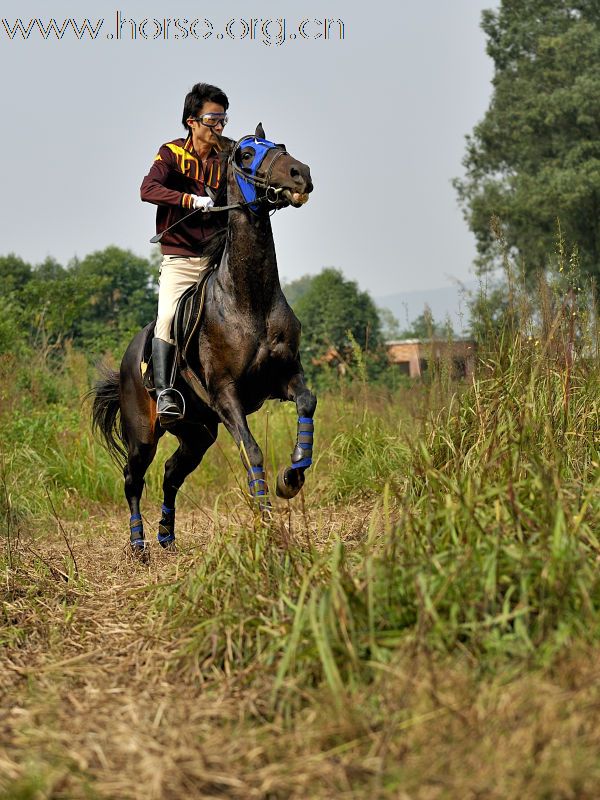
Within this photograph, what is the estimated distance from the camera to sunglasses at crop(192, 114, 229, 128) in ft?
21.2

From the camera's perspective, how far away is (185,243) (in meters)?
6.81

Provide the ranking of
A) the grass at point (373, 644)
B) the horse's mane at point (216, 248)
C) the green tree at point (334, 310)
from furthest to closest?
the green tree at point (334, 310)
the horse's mane at point (216, 248)
the grass at point (373, 644)

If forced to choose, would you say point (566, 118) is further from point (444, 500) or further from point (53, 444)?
point (444, 500)

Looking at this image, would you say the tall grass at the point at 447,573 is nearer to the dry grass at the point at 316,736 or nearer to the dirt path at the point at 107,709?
the dry grass at the point at 316,736

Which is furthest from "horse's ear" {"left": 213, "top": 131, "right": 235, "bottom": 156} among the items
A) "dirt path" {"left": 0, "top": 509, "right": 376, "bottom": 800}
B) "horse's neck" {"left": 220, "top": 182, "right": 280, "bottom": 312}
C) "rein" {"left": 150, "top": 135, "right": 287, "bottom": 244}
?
"dirt path" {"left": 0, "top": 509, "right": 376, "bottom": 800}

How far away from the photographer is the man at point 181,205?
646cm

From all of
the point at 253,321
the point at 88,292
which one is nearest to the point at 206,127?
the point at 253,321

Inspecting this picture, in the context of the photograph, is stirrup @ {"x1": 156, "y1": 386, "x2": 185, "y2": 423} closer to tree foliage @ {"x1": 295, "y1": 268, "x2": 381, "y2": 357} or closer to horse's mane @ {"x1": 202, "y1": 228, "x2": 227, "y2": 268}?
horse's mane @ {"x1": 202, "y1": 228, "x2": 227, "y2": 268}

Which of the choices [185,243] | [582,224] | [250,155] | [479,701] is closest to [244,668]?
[479,701]

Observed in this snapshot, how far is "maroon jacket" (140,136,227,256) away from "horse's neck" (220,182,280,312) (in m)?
0.59

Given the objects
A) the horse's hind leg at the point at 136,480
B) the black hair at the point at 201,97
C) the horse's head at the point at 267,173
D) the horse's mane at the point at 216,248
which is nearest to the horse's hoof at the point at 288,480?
the horse's head at the point at 267,173

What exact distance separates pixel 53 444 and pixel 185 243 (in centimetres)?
427

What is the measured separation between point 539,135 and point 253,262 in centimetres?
3341

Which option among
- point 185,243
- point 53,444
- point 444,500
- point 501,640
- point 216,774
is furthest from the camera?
point 53,444
